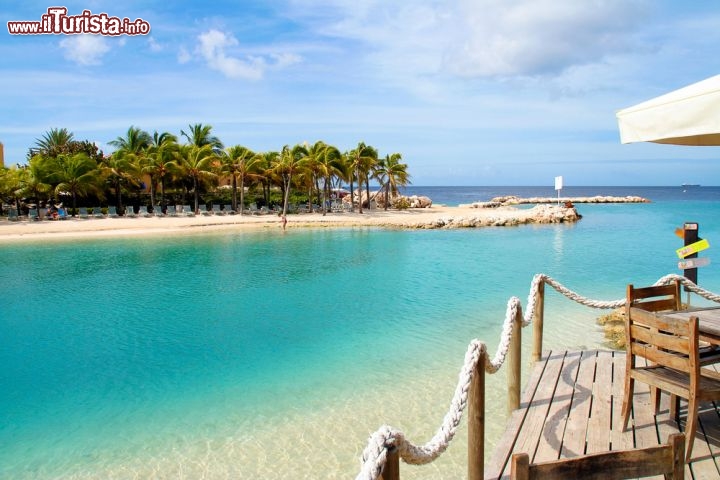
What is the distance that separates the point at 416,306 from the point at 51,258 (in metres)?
18.1

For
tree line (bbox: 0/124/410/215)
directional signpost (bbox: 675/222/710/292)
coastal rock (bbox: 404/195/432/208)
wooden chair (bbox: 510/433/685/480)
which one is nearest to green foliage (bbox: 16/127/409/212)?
tree line (bbox: 0/124/410/215)

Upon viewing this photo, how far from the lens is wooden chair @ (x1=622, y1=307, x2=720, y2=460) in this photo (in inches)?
155

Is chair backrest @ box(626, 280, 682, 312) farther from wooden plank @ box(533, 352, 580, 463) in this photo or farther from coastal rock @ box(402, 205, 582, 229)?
coastal rock @ box(402, 205, 582, 229)

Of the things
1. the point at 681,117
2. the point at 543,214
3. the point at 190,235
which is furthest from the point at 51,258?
the point at 543,214

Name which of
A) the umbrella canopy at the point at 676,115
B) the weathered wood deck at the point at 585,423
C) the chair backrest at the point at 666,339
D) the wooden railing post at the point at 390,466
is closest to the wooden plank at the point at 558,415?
the weathered wood deck at the point at 585,423

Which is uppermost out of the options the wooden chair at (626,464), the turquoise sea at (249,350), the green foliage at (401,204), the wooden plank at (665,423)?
the green foliage at (401,204)

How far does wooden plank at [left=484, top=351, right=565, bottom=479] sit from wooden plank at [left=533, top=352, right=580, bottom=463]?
0.72 ft

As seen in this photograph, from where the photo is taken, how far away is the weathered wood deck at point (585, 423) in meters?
4.21

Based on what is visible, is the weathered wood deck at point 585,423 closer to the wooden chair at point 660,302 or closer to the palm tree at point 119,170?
the wooden chair at point 660,302

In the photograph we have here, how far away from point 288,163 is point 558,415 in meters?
42.3

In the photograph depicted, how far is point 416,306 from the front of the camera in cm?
1316

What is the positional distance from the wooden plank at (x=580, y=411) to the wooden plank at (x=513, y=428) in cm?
40

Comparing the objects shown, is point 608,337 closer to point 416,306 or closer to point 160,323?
point 416,306

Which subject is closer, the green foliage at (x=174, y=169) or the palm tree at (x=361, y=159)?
the green foliage at (x=174, y=169)
